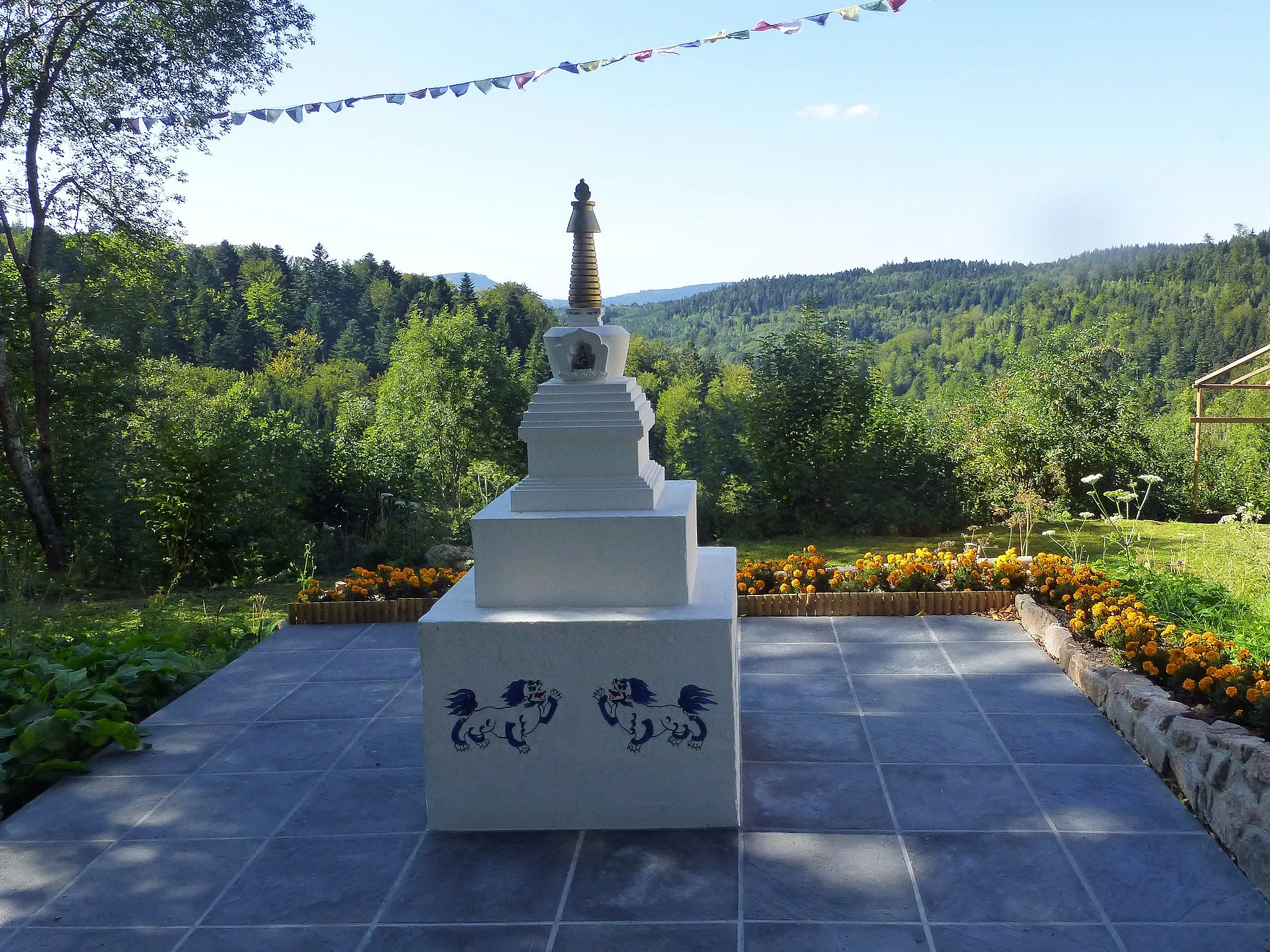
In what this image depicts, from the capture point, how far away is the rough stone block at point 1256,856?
3.24 metres

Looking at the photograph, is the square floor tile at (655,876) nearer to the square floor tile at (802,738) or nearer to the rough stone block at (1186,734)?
the square floor tile at (802,738)

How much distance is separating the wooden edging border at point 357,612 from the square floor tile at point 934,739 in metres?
3.63

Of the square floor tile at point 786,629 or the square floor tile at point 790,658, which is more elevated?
the square floor tile at point 786,629

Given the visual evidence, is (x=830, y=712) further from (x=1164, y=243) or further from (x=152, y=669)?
(x=1164, y=243)

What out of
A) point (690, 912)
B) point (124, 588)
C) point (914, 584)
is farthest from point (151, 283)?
point (690, 912)

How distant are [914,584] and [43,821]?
5563mm

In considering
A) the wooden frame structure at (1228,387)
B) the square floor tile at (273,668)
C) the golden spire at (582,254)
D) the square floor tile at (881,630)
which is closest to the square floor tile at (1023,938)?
the golden spire at (582,254)

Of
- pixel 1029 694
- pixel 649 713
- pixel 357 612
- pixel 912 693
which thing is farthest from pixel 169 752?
pixel 1029 694

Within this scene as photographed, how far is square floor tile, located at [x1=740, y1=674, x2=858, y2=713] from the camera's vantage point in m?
5.07

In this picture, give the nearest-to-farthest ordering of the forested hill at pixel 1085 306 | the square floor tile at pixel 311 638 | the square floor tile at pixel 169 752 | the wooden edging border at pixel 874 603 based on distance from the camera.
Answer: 1. the square floor tile at pixel 169 752
2. the square floor tile at pixel 311 638
3. the wooden edging border at pixel 874 603
4. the forested hill at pixel 1085 306

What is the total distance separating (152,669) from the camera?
18.2 ft

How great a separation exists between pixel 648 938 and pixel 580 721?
927 millimetres

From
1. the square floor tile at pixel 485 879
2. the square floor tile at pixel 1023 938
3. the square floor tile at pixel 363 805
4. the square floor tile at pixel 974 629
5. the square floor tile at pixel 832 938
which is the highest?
the square floor tile at pixel 974 629

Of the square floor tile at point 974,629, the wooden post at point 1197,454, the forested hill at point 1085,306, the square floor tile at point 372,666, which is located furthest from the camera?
the forested hill at point 1085,306
